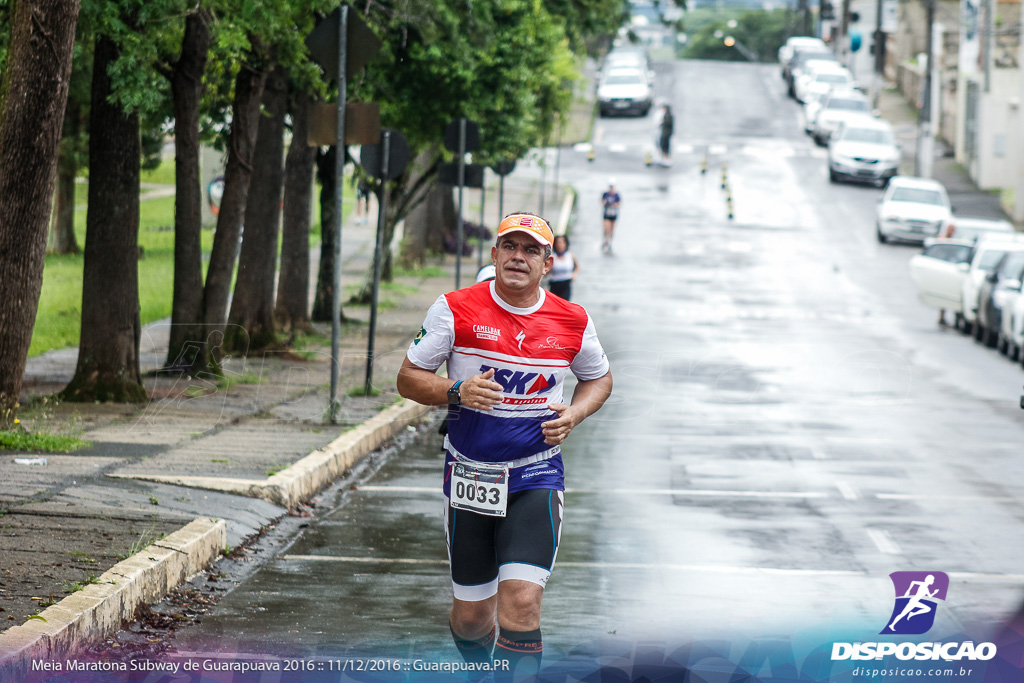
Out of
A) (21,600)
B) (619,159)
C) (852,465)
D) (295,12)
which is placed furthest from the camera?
(619,159)

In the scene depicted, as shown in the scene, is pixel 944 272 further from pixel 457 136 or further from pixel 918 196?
pixel 918 196

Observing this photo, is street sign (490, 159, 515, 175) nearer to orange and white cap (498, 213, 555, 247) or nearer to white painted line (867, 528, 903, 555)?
white painted line (867, 528, 903, 555)

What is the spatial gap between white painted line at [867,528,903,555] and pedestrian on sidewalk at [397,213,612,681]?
4503 mm

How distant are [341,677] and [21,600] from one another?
1644 mm

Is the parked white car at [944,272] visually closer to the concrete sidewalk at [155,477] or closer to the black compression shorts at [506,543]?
the concrete sidewalk at [155,477]

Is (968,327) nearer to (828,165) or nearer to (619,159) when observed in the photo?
(828,165)

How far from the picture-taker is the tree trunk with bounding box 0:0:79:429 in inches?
416

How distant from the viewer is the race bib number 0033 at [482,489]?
578 centimetres

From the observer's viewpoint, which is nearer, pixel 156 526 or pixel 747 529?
pixel 156 526

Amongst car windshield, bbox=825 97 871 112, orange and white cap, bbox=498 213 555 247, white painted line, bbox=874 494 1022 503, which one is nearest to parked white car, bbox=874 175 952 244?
car windshield, bbox=825 97 871 112

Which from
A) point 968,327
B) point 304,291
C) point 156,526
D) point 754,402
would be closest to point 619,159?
point 968,327

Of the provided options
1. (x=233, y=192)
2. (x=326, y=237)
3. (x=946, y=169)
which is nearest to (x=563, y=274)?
(x=326, y=237)

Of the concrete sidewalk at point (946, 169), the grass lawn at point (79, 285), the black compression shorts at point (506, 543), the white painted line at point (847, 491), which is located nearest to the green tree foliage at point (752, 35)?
the concrete sidewalk at point (946, 169)

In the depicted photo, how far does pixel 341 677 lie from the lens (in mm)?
6266
